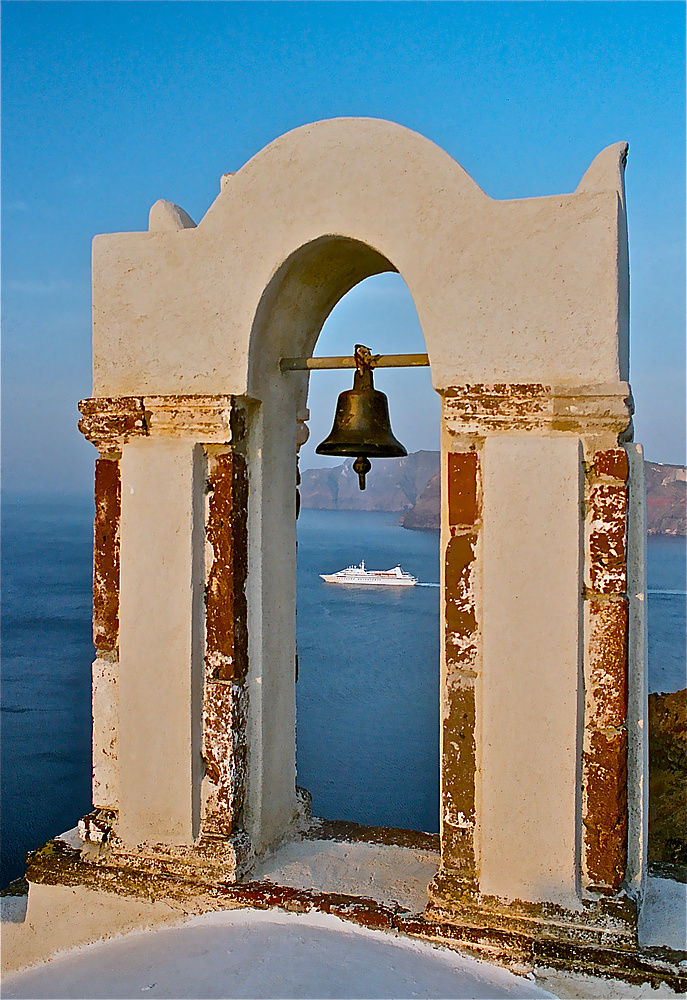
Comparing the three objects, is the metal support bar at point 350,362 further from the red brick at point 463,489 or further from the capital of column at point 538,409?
the red brick at point 463,489

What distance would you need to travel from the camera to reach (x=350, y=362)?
388 centimetres

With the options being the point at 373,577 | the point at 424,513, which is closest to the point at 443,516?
the point at 424,513

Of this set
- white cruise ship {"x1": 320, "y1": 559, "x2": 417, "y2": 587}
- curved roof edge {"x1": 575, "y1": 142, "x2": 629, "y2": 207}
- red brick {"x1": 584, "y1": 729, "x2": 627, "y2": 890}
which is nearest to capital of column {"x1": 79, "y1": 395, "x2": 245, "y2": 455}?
curved roof edge {"x1": 575, "y1": 142, "x2": 629, "y2": 207}

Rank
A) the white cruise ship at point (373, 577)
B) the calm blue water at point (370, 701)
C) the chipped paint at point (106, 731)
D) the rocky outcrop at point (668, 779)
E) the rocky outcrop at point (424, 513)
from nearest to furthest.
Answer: the chipped paint at point (106, 731) < the rocky outcrop at point (668, 779) < the calm blue water at point (370, 701) < the rocky outcrop at point (424, 513) < the white cruise ship at point (373, 577)

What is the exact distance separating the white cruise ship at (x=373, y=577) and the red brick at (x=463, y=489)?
377 inches

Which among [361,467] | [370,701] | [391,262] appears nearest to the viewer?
[391,262]

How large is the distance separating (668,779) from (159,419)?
5.94 m

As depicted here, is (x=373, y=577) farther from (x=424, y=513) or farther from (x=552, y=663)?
(x=552, y=663)

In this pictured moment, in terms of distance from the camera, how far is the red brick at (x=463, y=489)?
3.25 metres

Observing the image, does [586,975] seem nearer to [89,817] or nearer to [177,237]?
[89,817]

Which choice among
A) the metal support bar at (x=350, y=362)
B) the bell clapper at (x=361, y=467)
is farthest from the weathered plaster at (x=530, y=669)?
the bell clapper at (x=361, y=467)

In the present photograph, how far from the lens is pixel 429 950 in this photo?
305cm

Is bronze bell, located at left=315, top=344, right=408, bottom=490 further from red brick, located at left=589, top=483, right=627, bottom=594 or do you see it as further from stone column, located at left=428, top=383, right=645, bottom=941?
red brick, located at left=589, top=483, right=627, bottom=594

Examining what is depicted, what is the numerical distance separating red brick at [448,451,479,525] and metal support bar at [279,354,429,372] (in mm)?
625
